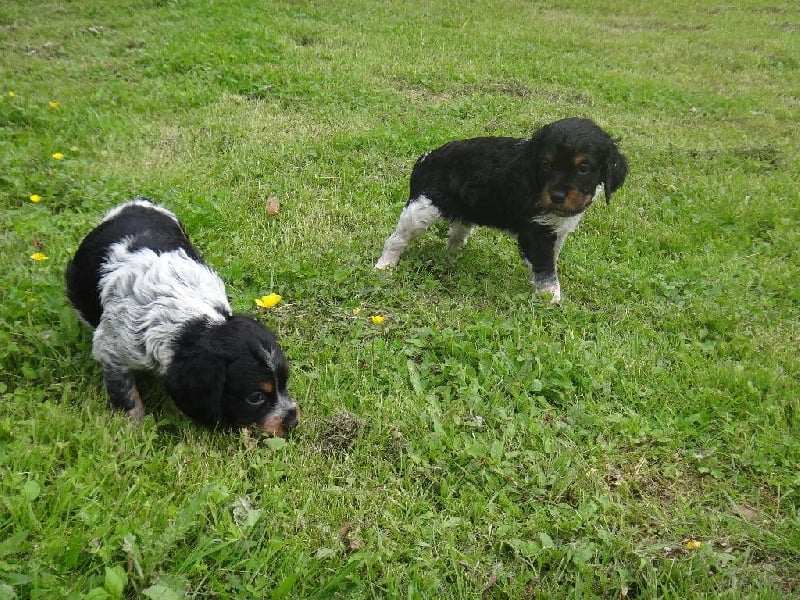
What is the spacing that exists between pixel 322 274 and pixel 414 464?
6.90 feet

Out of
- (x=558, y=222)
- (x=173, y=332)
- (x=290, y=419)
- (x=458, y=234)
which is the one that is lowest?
(x=458, y=234)

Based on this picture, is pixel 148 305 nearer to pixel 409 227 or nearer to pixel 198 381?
pixel 198 381

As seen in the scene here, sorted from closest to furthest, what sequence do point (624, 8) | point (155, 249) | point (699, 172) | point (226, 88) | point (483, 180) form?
point (155, 249) < point (483, 180) < point (699, 172) < point (226, 88) < point (624, 8)

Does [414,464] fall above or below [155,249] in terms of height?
below

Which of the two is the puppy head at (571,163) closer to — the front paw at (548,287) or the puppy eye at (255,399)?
the front paw at (548,287)

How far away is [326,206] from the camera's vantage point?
237 inches


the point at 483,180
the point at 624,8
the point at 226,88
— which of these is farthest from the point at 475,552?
the point at 624,8

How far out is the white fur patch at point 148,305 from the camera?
10.5 ft

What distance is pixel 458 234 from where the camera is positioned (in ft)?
18.0

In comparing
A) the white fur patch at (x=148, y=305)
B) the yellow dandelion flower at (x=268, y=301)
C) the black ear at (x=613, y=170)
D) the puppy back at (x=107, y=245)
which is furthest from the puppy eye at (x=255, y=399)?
the black ear at (x=613, y=170)

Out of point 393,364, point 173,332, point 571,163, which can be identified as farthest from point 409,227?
point 173,332

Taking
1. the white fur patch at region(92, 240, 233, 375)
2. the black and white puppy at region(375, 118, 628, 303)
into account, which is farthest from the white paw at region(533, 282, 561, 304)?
the white fur patch at region(92, 240, 233, 375)

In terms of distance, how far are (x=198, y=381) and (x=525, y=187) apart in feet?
9.27

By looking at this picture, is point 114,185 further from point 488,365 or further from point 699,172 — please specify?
point 699,172
